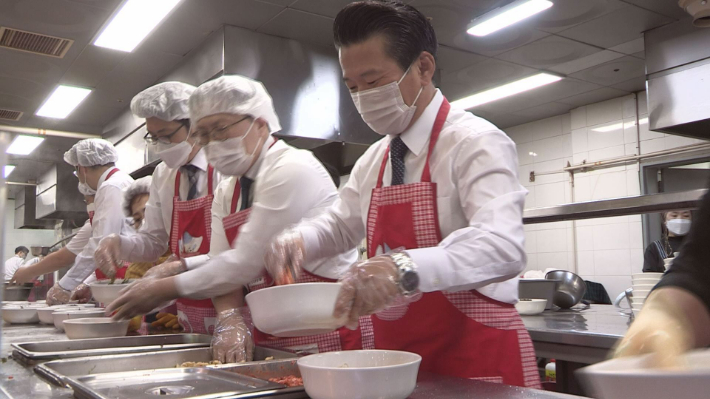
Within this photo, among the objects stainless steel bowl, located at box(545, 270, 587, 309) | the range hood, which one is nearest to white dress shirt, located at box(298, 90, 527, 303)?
stainless steel bowl, located at box(545, 270, 587, 309)

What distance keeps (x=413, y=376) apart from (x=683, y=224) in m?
4.22

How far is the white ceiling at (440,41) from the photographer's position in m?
4.47

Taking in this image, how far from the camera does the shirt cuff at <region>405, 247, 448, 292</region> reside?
3.81 feet

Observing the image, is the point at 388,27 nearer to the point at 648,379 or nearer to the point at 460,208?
the point at 460,208

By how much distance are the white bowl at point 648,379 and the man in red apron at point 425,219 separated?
62cm

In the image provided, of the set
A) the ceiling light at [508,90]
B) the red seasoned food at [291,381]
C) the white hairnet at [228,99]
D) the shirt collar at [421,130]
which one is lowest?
the red seasoned food at [291,381]

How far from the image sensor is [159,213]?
9.16ft

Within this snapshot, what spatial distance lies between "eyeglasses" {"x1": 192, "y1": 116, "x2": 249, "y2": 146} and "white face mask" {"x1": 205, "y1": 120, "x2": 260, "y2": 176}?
0.02 metres

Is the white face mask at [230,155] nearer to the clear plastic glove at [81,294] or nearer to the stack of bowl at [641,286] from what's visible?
the stack of bowl at [641,286]

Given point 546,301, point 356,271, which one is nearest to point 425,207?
point 356,271

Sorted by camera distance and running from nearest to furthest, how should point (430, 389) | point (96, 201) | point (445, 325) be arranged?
point (430, 389) → point (445, 325) → point (96, 201)

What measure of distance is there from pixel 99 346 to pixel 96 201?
2357mm

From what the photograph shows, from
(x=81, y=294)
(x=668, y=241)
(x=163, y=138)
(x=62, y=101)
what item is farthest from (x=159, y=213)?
(x=62, y=101)

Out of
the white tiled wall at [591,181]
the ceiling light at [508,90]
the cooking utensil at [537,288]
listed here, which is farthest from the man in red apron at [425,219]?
the white tiled wall at [591,181]
